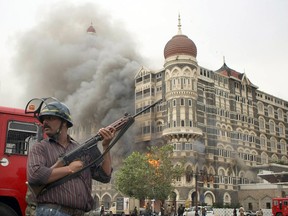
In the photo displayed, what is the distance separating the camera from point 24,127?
24.4ft

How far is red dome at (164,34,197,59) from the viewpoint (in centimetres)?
4804

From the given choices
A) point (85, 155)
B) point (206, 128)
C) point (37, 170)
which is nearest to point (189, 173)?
point (206, 128)

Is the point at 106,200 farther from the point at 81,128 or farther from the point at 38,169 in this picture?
the point at 38,169

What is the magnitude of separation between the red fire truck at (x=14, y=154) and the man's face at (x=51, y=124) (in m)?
3.70

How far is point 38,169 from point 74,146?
559mm

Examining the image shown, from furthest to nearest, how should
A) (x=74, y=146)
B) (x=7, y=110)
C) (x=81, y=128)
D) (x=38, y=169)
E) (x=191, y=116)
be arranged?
(x=81, y=128) → (x=191, y=116) → (x=7, y=110) → (x=74, y=146) → (x=38, y=169)

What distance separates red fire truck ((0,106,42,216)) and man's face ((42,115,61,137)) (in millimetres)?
3698

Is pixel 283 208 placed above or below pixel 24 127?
below

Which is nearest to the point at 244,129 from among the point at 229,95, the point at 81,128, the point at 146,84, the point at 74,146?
the point at 229,95

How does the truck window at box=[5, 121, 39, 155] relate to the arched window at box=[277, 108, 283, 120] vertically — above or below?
below

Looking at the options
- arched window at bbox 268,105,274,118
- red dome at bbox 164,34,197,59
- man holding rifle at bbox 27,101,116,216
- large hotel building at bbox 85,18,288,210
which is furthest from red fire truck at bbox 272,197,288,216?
arched window at bbox 268,105,274,118

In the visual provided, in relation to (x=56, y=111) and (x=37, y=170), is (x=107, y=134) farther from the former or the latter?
(x=37, y=170)

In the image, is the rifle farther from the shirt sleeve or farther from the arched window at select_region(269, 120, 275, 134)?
the arched window at select_region(269, 120, 275, 134)

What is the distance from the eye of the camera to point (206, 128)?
1909 inches
